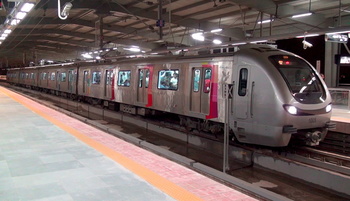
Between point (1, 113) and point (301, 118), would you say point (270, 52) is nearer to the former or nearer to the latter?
point (301, 118)

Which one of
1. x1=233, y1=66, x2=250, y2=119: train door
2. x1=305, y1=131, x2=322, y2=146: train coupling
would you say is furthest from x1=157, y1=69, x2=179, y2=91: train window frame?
x1=305, y1=131, x2=322, y2=146: train coupling

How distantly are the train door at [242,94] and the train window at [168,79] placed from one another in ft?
9.73

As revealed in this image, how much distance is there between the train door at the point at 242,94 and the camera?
7891 millimetres

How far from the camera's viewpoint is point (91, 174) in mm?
5156

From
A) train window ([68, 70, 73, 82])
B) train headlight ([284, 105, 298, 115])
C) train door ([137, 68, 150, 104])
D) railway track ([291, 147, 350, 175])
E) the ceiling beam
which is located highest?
the ceiling beam

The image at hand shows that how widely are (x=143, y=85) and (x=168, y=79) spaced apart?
1.93 m

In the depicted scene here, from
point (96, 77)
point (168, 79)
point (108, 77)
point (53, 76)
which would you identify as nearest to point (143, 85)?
point (168, 79)

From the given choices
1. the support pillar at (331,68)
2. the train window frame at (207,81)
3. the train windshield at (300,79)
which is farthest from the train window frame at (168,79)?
the support pillar at (331,68)

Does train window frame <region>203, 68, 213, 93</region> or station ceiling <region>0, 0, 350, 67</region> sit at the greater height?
station ceiling <region>0, 0, 350, 67</region>

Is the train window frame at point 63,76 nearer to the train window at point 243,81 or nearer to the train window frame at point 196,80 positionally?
the train window frame at point 196,80

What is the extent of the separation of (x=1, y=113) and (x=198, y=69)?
27.6 ft

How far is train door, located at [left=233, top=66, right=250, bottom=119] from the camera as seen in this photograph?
25.9 feet

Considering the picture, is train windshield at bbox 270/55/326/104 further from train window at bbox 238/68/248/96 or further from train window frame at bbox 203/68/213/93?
train window frame at bbox 203/68/213/93

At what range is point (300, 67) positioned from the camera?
813 cm
